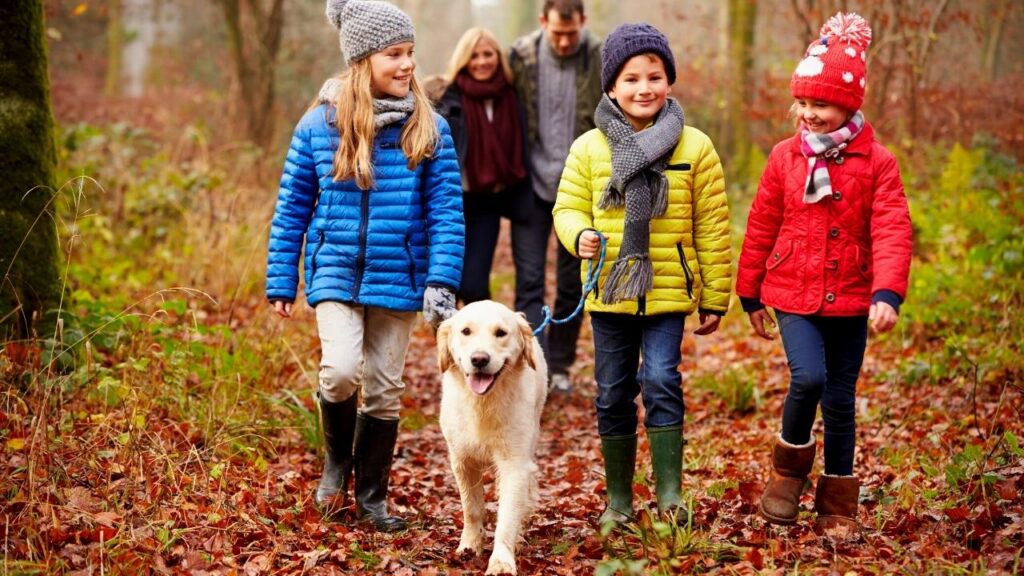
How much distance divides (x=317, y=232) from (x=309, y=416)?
150cm

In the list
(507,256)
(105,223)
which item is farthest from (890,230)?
(507,256)

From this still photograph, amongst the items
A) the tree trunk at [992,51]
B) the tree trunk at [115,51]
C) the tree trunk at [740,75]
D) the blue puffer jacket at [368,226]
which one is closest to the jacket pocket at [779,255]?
the blue puffer jacket at [368,226]

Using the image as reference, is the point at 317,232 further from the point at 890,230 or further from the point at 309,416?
the point at 890,230

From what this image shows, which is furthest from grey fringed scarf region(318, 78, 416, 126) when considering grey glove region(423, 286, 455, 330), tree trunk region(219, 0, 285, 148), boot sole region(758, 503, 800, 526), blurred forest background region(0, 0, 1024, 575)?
tree trunk region(219, 0, 285, 148)

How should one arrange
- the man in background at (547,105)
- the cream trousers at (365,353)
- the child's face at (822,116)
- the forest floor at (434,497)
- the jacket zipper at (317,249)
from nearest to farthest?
the forest floor at (434,497)
the child's face at (822,116)
the cream trousers at (365,353)
the jacket zipper at (317,249)
the man in background at (547,105)

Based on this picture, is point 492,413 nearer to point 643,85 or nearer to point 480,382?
point 480,382

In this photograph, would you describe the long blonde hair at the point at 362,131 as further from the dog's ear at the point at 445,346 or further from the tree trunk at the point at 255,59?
the tree trunk at the point at 255,59

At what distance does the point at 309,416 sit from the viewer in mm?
5668

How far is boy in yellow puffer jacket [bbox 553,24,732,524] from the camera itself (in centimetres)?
432

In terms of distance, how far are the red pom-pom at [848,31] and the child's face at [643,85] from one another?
754 millimetres

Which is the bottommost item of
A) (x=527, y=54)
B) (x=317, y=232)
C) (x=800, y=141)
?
(x=317, y=232)

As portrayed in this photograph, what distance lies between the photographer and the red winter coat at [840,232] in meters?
4.02

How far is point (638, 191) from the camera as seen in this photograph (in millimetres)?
4293

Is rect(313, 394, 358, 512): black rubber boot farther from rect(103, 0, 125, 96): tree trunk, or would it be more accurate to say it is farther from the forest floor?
rect(103, 0, 125, 96): tree trunk
